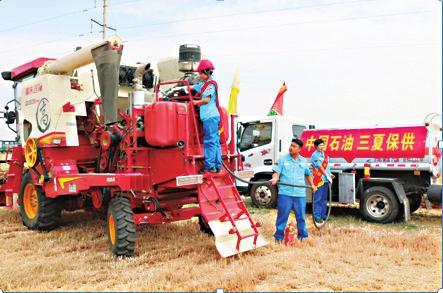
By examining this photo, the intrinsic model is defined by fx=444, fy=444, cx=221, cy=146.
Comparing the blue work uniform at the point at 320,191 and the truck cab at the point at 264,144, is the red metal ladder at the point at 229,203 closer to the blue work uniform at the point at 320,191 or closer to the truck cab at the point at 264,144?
the blue work uniform at the point at 320,191

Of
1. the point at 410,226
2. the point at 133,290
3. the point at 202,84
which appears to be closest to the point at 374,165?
the point at 410,226

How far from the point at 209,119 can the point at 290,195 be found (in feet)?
5.51

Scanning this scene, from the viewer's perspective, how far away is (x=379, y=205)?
884 cm

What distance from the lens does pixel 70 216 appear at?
913cm

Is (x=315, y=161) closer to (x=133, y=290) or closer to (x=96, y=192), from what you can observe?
(x=96, y=192)

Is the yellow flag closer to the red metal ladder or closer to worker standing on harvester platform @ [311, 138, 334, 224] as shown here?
the red metal ladder

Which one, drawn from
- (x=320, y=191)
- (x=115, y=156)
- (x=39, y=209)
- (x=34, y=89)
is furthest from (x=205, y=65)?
(x=39, y=209)

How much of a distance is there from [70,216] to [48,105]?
2829 mm

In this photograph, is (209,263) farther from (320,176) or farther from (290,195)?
(320,176)

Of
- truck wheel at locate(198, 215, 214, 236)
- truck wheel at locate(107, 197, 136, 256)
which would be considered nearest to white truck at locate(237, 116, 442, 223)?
truck wheel at locate(198, 215, 214, 236)

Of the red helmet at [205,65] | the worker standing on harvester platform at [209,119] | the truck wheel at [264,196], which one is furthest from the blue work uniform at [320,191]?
the red helmet at [205,65]

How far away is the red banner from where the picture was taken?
341 inches

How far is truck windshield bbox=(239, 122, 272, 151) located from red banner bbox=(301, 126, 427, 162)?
92 cm

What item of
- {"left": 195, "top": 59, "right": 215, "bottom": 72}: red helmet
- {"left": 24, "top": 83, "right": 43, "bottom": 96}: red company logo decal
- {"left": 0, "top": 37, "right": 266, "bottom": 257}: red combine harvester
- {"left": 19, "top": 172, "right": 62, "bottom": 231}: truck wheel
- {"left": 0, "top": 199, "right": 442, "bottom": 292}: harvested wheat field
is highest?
{"left": 195, "top": 59, "right": 215, "bottom": 72}: red helmet
